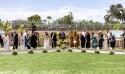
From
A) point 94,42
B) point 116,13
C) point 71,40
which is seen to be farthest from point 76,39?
point 116,13

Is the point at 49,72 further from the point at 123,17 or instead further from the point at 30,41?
the point at 123,17

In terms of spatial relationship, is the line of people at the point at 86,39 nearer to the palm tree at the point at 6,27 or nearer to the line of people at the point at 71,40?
the line of people at the point at 71,40

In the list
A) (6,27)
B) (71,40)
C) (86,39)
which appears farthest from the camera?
(6,27)

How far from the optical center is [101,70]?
1502cm

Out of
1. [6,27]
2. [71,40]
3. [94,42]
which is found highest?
[6,27]

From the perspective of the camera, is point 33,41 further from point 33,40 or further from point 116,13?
point 116,13

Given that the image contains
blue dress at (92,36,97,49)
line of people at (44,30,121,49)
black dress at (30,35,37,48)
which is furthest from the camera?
blue dress at (92,36,97,49)

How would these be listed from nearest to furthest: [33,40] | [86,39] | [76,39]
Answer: [33,40] < [86,39] < [76,39]

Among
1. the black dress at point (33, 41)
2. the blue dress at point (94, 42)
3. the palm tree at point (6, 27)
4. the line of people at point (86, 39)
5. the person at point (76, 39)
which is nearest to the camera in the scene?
the black dress at point (33, 41)

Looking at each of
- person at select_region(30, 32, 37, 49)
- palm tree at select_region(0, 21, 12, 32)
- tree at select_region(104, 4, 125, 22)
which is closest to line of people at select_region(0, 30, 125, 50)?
person at select_region(30, 32, 37, 49)

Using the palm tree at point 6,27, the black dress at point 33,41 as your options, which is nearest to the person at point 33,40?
the black dress at point 33,41

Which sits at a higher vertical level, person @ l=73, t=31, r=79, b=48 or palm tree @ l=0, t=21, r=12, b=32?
palm tree @ l=0, t=21, r=12, b=32

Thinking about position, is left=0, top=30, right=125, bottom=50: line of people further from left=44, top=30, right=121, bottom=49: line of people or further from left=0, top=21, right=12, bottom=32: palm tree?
left=0, top=21, right=12, bottom=32: palm tree

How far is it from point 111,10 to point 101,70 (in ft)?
269
